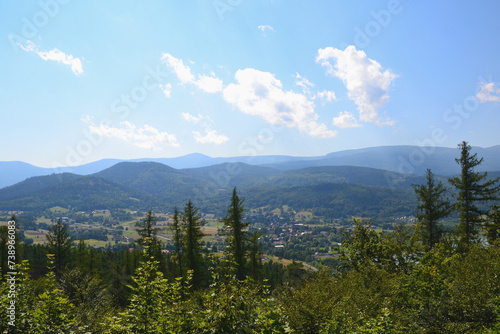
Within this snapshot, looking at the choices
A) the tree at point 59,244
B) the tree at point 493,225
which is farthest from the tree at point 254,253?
the tree at point 59,244

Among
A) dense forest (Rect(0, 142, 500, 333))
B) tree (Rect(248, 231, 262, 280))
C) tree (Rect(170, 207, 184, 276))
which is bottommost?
tree (Rect(248, 231, 262, 280))

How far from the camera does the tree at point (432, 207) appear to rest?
25078 millimetres

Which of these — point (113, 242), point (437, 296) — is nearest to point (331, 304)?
point (437, 296)

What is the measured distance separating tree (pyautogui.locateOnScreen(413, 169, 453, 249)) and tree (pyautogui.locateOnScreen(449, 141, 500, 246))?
1560 mm

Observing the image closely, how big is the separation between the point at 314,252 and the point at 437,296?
417 feet

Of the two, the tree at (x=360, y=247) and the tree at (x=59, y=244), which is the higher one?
the tree at (x=360, y=247)

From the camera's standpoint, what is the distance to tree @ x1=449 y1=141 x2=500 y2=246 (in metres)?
22.4

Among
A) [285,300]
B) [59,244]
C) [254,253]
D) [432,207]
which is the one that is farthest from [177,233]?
[432,207]

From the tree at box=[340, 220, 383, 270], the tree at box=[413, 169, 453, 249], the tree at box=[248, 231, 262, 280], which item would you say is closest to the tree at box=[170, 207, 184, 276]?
the tree at box=[248, 231, 262, 280]

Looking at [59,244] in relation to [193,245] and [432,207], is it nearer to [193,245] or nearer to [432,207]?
[193,245]

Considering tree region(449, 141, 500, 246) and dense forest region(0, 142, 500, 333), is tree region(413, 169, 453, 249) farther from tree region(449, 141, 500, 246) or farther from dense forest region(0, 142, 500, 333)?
dense forest region(0, 142, 500, 333)

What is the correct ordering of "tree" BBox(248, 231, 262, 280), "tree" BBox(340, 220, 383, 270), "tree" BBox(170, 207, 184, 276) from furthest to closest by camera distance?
"tree" BBox(248, 231, 262, 280) < "tree" BBox(170, 207, 184, 276) < "tree" BBox(340, 220, 383, 270)

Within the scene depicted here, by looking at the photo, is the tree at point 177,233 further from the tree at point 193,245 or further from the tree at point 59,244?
the tree at point 59,244

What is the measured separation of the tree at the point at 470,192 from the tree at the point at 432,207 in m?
1.56
